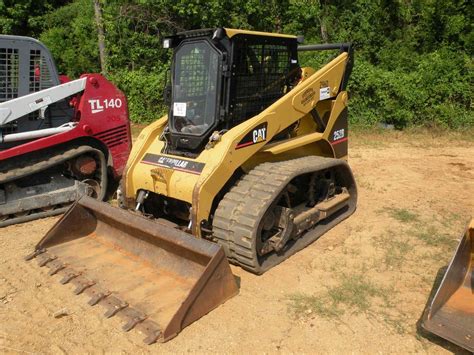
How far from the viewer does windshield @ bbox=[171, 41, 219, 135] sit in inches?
174

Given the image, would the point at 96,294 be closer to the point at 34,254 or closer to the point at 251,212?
the point at 34,254

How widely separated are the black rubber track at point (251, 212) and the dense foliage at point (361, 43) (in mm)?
7779

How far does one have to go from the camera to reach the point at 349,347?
3.11 meters

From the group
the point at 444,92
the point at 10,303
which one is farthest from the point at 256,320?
the point at 444,92

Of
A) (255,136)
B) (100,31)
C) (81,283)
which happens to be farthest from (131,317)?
(100,31)

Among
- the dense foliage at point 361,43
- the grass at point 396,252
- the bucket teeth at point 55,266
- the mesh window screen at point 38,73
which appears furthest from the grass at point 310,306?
the dense foliage at point 361,43

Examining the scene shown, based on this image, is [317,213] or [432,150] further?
[432,150]

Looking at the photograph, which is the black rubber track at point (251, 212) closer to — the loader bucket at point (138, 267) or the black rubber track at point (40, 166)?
the loader bucket at point (138, 267)

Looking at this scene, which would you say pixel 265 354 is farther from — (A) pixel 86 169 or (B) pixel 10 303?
(A) pixel 86 169

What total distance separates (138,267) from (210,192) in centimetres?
94

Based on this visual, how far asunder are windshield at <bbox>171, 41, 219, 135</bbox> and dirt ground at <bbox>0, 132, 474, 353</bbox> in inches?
61.0

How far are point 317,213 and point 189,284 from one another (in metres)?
1.74

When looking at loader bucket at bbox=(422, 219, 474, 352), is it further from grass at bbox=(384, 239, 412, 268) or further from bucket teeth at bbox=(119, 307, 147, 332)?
bucket teeth at bbox=(119, 307, 147, 332)

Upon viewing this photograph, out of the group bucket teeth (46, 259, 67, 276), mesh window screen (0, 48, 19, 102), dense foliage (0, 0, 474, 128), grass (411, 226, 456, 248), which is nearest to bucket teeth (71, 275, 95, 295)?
bucket teeth (46, 259, 67, 276)
